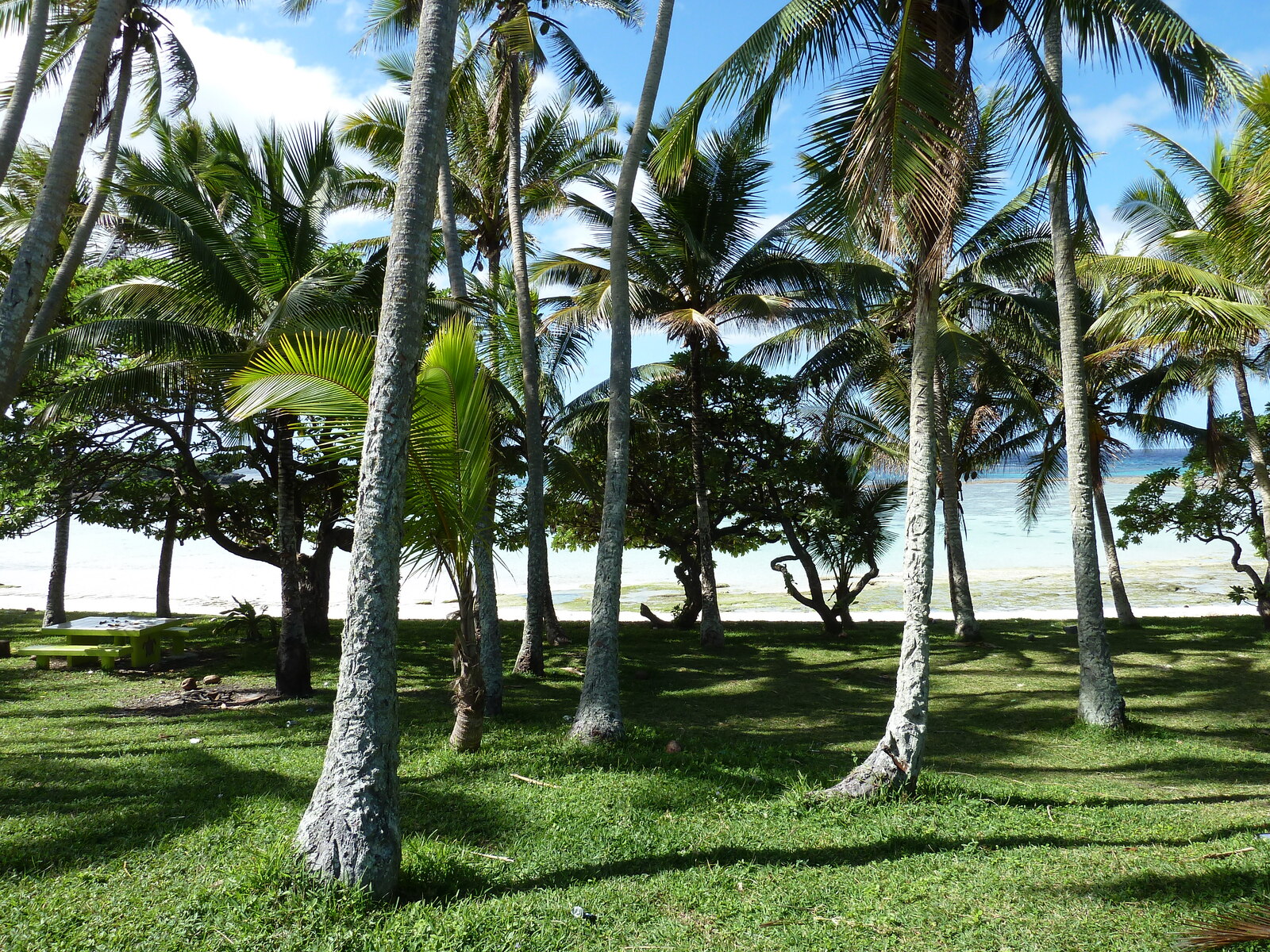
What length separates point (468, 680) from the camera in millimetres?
6738

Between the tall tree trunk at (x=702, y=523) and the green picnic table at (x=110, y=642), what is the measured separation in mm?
8695

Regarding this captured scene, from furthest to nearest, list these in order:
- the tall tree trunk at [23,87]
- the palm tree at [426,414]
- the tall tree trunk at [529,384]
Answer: the tall tree trunk at [529,384] → the tall tree trunk at [23,87] → the palm tree at [426,414]

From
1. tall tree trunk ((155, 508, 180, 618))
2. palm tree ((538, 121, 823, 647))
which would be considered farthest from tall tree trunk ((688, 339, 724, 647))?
tall tree trunk ((155, 508, 180, 618))

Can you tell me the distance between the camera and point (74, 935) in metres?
3.63

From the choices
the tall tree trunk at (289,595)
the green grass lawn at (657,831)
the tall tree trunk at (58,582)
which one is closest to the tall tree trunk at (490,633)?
the green grass lawn at (657,831)

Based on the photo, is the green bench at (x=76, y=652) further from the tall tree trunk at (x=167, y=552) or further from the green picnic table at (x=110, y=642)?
the tall tree trunk at (x=167, y=552)

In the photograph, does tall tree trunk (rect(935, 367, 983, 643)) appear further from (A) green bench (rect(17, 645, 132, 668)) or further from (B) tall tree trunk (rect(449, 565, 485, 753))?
(A) green bench (rect(17, 645, 132, 668))

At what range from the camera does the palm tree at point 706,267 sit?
14.5m


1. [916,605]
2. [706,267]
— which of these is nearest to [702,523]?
[706,267]

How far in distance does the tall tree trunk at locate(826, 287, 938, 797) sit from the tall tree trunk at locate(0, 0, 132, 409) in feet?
23.2

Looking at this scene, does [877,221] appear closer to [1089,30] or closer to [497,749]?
[1089,30]

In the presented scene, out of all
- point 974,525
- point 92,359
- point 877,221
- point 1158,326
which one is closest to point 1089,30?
point 877,221

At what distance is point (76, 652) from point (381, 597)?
9938 millimetres

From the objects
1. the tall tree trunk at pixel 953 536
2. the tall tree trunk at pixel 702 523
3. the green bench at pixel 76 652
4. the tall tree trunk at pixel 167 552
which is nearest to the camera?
the green bench at pixel 76 652
